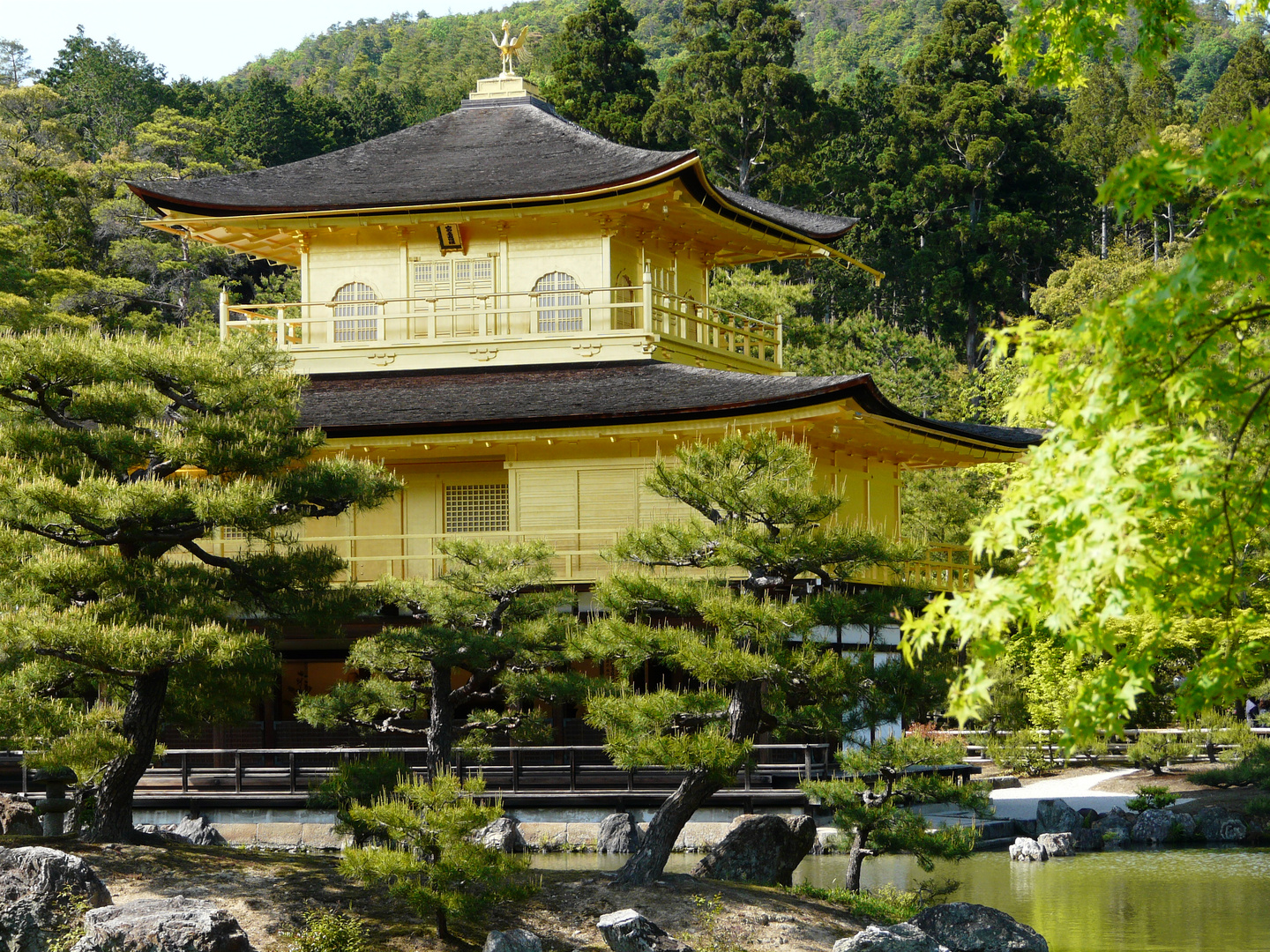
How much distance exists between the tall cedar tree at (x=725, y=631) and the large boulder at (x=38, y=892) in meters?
4.92

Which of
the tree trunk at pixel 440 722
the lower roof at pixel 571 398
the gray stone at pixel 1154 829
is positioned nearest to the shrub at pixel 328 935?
the tree trunk at pixel 440 722

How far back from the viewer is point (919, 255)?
5619cm

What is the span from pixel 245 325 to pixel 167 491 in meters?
10.8

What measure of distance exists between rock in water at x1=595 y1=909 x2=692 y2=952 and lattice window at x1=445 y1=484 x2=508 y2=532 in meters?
11.6

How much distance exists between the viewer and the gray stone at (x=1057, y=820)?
2364 centimetres

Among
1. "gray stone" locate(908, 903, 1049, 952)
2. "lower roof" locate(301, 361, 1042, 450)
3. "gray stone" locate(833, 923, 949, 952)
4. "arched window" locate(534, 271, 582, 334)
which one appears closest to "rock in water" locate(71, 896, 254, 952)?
"gray stone" locate(833, 923, 949, 952)

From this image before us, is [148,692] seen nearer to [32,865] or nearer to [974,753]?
[32,865]

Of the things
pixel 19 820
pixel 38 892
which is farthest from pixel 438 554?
pixel 38 892

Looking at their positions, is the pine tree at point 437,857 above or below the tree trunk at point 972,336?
below

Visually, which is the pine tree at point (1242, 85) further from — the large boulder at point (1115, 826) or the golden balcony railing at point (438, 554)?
the large boulder at point (1115, 826)

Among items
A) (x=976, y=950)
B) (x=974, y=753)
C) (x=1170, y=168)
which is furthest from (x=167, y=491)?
(x=974, y=753)

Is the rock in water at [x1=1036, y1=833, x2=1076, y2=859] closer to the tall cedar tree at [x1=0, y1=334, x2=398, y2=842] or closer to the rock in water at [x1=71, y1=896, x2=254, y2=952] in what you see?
the tall cedar tree at [x1=0, y1=334, x2=398, y2=842]

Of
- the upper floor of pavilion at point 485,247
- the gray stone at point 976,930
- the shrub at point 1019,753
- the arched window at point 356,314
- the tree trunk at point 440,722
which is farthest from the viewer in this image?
the shrub at point 1019,753

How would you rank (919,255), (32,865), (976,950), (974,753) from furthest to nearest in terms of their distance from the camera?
(919,255) < (974,753) < (976,950) < (32,865)
